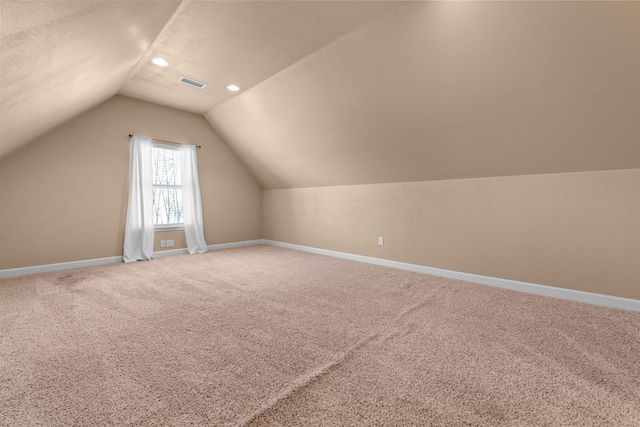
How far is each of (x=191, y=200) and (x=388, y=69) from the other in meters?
3.98

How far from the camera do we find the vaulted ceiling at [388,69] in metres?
1.79

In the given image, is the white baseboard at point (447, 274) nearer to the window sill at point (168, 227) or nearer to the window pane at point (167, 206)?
the window sill at point (168, 227)

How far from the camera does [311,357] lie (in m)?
1.64

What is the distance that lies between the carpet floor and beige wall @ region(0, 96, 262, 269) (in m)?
0.83

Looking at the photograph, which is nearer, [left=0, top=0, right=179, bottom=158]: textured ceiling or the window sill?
[left=0, top=0, right=179, bottom=158]: textured ceiling

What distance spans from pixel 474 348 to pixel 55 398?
2325 mm

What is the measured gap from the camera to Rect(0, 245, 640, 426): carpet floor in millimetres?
1213

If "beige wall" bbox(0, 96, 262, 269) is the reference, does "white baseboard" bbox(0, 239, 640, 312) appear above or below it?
below

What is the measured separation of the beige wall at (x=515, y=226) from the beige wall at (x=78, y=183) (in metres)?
3.47

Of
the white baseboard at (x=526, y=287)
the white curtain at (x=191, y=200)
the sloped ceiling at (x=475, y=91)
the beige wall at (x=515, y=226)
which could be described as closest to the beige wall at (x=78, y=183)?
the white curtain at (x=191, y=200)

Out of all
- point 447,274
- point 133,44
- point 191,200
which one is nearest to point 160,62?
point 133,44

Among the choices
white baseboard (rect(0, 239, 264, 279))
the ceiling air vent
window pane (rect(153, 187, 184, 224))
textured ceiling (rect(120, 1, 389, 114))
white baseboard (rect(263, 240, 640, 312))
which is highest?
the ceiling air vent

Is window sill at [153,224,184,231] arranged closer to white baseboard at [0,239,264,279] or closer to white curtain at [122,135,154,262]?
white curtain at [122,135,154,262]

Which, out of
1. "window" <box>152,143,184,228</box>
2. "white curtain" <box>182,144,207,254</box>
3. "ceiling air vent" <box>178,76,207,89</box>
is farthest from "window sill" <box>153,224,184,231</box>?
"ceiling air vent" <box>178,76,207,89</box>
